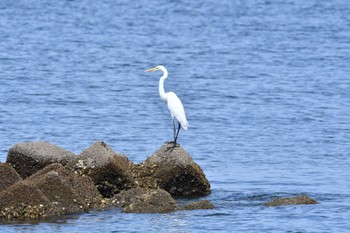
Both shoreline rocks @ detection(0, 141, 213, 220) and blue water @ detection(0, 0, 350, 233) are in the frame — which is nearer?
shoreline rocks @ detection(0, 141, 213, 220)

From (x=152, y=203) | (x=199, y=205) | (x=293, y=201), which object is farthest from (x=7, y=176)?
(x=293, y=201)

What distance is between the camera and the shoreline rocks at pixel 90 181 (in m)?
16.4

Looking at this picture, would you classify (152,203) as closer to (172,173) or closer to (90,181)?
(90,181)

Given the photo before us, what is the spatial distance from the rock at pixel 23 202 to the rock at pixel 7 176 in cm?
64

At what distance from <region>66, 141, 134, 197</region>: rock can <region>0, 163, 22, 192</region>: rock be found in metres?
1.14

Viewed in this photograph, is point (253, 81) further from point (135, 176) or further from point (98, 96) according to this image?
point (135, 176)

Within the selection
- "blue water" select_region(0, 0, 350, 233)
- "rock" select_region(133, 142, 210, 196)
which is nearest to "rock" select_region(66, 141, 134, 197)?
"rock" select_region(133, 142, 210, 196)

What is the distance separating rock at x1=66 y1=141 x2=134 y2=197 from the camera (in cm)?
1764

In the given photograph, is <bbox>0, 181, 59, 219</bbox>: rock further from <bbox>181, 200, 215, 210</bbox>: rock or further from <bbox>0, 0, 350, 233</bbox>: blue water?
<bbox>181, 200, 215, 210</bbox>: rock

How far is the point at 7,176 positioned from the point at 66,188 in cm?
105

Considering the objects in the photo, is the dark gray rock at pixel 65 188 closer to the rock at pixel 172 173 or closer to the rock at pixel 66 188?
the rock at pixel 66 188

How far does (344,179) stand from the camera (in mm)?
21016

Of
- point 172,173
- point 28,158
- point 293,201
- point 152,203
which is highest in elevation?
point 28,158

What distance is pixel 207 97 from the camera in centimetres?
3322
